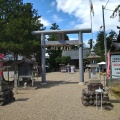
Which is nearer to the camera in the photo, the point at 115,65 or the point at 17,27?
the point at 115,65

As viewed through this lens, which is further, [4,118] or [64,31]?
[64,31]

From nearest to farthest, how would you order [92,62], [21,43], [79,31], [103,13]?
1. [92,62]
2. [21,43]
3. [79,31]
4. [103,13]

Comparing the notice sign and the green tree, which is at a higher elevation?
the green tree

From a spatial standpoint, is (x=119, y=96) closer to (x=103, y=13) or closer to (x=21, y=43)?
(x=21, y=43)

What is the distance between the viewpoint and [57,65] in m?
58.8

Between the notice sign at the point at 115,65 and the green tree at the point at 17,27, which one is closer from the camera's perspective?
the notice sign at the point at 115,65

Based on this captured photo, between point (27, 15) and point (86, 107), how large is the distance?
12.4 metres

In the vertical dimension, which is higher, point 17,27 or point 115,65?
point 17,27

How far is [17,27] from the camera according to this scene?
1891 centimetres

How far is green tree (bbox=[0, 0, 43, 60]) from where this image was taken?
737 inches

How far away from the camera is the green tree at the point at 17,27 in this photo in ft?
61.4

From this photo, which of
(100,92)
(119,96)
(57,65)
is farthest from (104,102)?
(57,65)

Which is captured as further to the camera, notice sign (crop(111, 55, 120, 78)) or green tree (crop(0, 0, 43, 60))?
green tree (crop(0, 0, 43, 60))

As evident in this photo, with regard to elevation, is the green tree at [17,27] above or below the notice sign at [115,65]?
above
